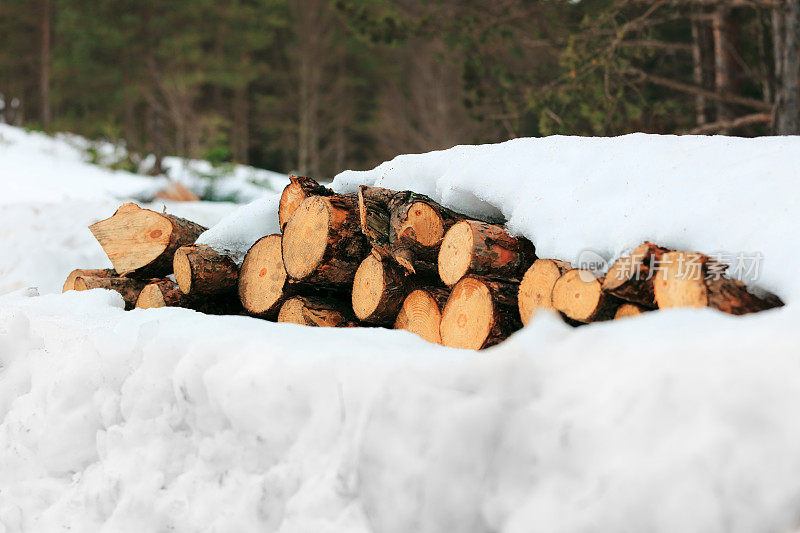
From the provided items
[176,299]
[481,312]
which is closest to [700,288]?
[481,312]

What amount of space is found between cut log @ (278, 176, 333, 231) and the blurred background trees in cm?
346

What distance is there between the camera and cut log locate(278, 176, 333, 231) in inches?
115

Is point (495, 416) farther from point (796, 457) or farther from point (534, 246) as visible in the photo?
point (534, 246)

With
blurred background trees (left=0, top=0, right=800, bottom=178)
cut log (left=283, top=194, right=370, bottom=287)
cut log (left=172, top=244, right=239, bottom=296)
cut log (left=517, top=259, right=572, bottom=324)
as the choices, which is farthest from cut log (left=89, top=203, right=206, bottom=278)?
blurred background trees (left=0, top=0, right=800, bottom=178)

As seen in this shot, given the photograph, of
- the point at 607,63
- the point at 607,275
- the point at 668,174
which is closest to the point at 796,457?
the point at 607,275

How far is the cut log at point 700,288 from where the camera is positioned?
1.75 m

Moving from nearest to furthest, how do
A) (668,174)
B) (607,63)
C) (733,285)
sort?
(733,285), (668,174), (607,63)

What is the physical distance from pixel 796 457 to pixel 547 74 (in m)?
6.71

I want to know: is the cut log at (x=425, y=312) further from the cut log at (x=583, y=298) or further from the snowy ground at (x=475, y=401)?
the cut log at (x=583, y=298)

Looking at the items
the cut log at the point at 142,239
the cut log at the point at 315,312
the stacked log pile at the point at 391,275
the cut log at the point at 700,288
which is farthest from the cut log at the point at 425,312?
the cut log at the point at 142,239

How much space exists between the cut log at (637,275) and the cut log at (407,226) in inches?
30.4

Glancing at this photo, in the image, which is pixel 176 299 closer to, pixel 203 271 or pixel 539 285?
pixel 203 271

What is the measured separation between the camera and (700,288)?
1776 mm

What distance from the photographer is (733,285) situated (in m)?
1.77
